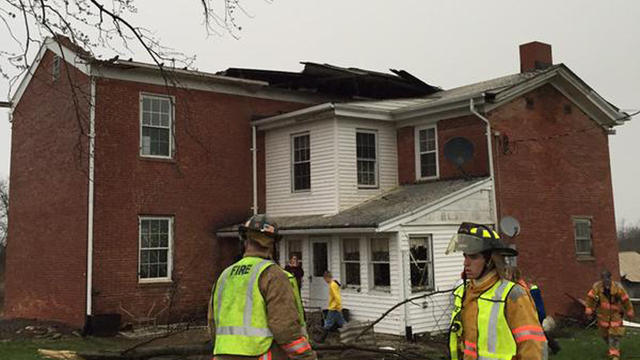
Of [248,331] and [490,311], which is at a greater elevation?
[490,311]

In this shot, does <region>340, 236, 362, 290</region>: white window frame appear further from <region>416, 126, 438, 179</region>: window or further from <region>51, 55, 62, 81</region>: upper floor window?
<region>51, 55, 62, 81</region>: upper floor window

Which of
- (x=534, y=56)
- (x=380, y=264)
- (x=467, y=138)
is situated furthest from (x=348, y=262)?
(x=534, y=56)

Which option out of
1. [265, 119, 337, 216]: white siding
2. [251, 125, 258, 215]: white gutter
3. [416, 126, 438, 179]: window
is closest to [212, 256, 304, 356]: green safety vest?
[265, 119, 337, 216]: white siding

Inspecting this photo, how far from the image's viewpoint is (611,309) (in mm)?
12039

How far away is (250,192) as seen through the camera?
19.6 metres

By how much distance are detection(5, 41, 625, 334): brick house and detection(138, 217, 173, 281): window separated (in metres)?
0.05

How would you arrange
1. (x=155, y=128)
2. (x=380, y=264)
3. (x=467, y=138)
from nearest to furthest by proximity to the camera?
(x=380, y=264) < (x=467, y=138) < (x=155, y=128)

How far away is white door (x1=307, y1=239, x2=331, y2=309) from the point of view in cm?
1705

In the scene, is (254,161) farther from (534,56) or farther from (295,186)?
(534,56)

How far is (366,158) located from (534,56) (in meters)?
6.79

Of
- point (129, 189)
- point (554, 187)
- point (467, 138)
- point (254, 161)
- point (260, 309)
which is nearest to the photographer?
point (260, 309)

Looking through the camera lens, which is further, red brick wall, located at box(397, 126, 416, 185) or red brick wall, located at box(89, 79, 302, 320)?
red brick wall, located at box(397, 126, 416, 185)

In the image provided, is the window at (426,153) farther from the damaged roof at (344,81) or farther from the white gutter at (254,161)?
the white gutter at (254,161)

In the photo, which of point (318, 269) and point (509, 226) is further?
point (318, 269)
